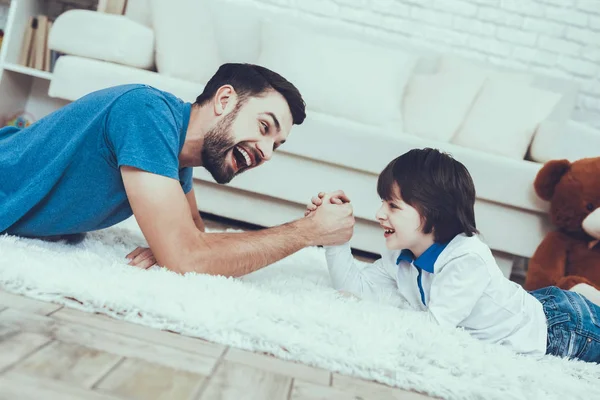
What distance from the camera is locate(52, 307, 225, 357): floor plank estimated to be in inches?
28.0

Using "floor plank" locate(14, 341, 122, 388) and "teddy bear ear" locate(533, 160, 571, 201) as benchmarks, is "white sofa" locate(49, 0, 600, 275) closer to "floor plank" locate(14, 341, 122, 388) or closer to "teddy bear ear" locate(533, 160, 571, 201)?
"teddy bear ear" locate(533, 160, 571, 201)

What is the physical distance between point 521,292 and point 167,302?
2.59ft

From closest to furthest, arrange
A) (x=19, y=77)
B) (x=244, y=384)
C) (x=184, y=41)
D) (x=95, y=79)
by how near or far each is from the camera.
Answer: (x=244, y=384) < (x=95, y=79) < (x=184, y=41) < (x=19, y=77)

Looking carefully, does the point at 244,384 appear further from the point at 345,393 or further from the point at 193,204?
the point at 193,204

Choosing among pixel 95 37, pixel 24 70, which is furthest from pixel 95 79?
pixel 24 70

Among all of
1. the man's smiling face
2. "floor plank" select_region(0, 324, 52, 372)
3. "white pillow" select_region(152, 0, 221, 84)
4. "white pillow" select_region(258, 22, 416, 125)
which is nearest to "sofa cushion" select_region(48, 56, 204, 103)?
"white pillow" select_region(152, 0, 221, 84)

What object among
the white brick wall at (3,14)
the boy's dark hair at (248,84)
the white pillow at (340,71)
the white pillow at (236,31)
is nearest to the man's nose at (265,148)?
the boy's dark hair at (248,84)

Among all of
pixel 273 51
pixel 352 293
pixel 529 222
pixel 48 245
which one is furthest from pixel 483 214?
pixel 48 245

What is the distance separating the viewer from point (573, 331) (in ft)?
3.63

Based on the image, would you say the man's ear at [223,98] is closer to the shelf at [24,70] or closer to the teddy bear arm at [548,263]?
the teddy bear arm at [548,263]

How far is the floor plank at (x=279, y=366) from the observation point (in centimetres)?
70

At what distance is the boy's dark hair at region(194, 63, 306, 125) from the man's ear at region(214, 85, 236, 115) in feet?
0.04

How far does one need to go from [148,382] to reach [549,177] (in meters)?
1.64

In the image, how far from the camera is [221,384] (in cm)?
62
